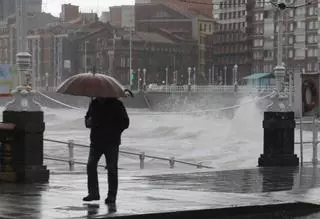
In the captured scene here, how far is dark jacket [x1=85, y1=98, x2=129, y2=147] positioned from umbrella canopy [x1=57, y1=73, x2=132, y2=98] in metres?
0.23

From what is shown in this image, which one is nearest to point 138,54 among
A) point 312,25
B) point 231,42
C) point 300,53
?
point 231,42

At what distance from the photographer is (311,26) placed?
153500 mm

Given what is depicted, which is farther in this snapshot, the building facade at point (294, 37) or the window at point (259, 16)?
the window at point (259, 16)

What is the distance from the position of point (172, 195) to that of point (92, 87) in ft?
8.82

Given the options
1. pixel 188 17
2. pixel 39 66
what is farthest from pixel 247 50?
pixel 39 66

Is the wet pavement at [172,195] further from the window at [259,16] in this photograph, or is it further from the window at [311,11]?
the window at [259,16]

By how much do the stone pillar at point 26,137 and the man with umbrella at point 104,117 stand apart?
10.7ft

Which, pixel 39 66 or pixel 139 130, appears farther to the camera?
pixel 39 66

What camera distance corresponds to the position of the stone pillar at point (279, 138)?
68.9ft

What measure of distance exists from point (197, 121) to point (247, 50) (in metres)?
68.6

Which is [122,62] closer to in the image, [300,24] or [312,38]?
[300,24]

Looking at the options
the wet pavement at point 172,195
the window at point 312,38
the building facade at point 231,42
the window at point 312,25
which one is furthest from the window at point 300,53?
the wet pavement at point 172,195

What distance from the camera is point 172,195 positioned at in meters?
13.7

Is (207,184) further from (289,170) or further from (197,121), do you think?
(197,121)
